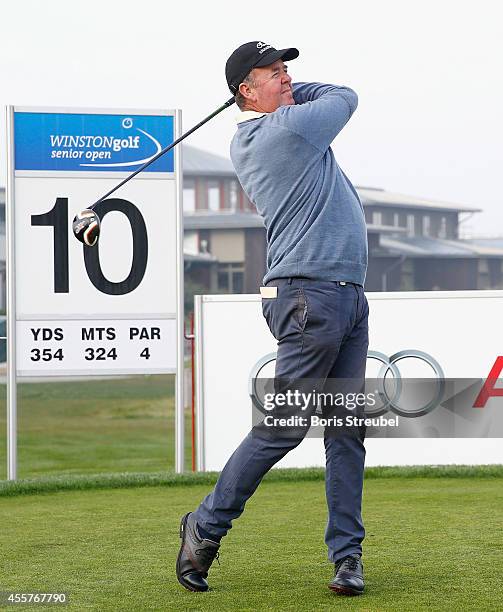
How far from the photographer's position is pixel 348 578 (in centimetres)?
320

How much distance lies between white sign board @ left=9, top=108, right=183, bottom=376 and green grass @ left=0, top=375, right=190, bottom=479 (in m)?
3.30

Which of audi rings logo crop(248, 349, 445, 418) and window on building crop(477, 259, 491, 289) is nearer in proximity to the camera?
audi rings logo crop(248, 349, 445, 418)

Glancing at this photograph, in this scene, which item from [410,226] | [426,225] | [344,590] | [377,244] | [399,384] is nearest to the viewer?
[344,590]

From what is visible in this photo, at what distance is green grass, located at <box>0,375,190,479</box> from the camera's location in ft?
48.6

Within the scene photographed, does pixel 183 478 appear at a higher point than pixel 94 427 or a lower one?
higher

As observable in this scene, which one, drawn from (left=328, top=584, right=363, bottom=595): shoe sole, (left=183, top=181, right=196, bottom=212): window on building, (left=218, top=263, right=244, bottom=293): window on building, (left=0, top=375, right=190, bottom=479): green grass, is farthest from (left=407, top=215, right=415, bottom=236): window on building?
(left=328, top=584, right=363, bottom=595): shoe sole

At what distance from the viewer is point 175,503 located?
533cm

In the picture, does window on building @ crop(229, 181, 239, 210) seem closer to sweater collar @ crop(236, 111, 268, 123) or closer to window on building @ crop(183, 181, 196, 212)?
window on building @ crop(183, 181, 196, 212)

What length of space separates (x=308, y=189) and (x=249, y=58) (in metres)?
0.41

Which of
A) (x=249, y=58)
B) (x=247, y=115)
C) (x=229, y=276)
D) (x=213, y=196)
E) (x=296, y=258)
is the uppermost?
(x=213, y=196)

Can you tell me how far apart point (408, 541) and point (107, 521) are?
1.27 m

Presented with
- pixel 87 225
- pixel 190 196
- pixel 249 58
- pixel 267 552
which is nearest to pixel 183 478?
pixel 87 225

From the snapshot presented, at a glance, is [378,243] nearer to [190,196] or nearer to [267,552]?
[190,196]

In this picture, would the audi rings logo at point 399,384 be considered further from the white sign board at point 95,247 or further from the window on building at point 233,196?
the window on building at point 233,196
